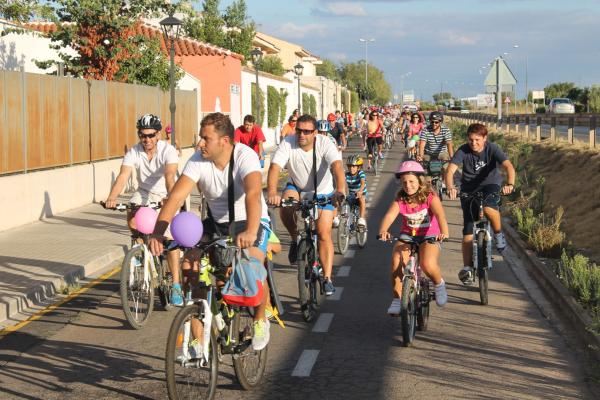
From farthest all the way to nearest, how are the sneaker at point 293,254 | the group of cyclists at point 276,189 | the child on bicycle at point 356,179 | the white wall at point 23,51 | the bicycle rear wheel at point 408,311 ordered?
1. the white wall at point 23,51
2. the child on bicycle at point 356,179
3. the sneaker at point 293,254
4. the bicycle rear wheel at point 408,311
5. the group of cyclists at point 276,189

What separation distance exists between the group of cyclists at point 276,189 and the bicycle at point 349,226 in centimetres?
285

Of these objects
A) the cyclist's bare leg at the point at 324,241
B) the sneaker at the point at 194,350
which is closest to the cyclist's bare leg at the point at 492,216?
the cyclist's bare leg at the point at 324,241

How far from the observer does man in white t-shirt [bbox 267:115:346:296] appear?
31.1 feet

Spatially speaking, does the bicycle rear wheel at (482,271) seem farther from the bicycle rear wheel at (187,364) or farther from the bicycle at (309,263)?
the bicycle rear wheel at (187,364)

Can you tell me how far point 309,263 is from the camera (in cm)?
932

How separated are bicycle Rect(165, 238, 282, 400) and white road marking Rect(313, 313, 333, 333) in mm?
2155

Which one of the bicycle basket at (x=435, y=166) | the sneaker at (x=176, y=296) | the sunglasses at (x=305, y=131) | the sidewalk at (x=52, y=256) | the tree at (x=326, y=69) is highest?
the tree at (x=326, y=69)

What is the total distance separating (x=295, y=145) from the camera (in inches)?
385

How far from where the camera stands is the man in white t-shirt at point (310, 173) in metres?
9.49

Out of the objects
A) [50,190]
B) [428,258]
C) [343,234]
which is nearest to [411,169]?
[428,258]

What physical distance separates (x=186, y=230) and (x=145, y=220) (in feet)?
10.1

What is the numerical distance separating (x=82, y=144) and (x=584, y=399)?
54.3ft

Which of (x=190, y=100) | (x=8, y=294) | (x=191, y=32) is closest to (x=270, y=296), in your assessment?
(x=8, y=294)

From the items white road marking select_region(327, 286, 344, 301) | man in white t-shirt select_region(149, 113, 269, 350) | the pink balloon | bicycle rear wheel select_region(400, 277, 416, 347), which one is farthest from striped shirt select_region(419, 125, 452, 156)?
man in white t-shirt select_region(149, 113, 269, 350)
